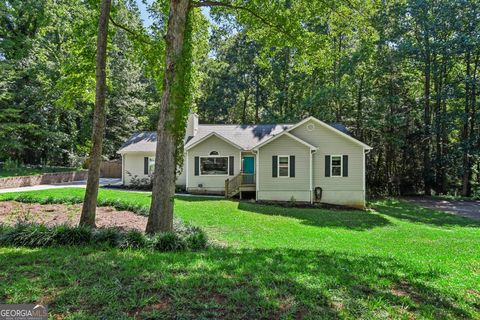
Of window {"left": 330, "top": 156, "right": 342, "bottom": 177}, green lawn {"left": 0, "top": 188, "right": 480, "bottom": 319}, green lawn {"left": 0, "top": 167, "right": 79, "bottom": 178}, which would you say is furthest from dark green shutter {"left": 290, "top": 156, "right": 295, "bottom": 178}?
green lawn {"left": 0, "top": 167, "right": 79, "bottom": 178}

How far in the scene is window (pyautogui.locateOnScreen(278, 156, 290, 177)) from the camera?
57.8ft

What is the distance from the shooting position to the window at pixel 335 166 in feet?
58.7

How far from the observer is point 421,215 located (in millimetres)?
15750

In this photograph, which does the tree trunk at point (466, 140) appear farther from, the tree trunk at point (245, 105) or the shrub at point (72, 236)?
the shrub at point (72, 236)

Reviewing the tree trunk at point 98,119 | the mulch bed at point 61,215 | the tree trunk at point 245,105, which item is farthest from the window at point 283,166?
the tree trunk at point 245,105

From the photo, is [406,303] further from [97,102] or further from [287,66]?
[287,66]

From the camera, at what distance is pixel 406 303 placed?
11.4 ft

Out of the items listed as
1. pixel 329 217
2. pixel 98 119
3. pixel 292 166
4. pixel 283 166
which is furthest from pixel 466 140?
pixel 98 119

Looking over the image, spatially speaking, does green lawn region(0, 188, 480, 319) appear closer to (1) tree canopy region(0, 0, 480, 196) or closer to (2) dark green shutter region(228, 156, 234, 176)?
(2) dark green shutter region(228, 156, 234, 176)

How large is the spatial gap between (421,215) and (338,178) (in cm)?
448

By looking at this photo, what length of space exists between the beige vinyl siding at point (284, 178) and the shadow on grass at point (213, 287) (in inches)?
493

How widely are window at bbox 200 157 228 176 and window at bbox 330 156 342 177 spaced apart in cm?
642

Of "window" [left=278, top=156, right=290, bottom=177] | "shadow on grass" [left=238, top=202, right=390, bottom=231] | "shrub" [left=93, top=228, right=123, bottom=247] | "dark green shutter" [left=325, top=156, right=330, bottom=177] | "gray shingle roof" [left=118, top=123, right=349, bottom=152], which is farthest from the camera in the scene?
"gray shingle roof" [left=118, top=123, right=349, bottom=152]

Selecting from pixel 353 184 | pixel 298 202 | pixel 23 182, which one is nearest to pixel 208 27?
pixel 298 202
